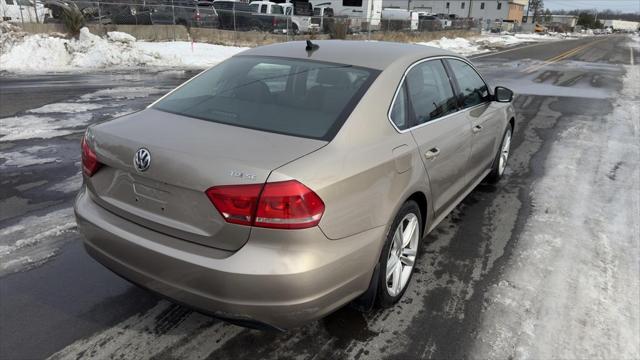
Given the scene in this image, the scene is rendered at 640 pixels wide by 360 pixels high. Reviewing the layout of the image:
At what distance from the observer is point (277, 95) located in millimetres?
3129

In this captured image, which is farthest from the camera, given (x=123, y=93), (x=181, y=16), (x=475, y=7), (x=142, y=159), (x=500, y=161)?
(x=475, y=7)

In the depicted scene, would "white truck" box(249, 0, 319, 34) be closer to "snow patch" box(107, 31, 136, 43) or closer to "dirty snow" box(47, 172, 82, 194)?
"snow patch" box(107, 31, 136, 43)

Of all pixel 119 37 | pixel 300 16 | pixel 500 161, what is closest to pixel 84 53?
pixel 119 37

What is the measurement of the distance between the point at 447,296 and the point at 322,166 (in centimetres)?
157

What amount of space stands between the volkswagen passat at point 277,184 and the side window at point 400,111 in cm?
1

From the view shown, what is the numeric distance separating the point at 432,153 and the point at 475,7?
107 meters

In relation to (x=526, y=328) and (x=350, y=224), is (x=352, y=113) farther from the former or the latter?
(x=526, y=328)

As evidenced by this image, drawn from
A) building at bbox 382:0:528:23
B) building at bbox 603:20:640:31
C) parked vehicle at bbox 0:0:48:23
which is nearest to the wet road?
parked vehicle at bbox 0:0:48:23

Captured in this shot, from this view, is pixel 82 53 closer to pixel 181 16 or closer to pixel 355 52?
pixel 181 16

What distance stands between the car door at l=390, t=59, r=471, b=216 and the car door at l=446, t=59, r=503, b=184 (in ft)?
0.59

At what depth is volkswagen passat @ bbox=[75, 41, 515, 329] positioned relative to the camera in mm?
2281

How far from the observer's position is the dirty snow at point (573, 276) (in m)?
2.90

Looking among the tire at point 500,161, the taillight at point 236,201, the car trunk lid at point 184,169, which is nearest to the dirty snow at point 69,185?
the car trunk lid at point 184,169

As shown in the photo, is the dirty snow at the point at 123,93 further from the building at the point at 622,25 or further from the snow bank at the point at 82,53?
the building at the point at 622,25
